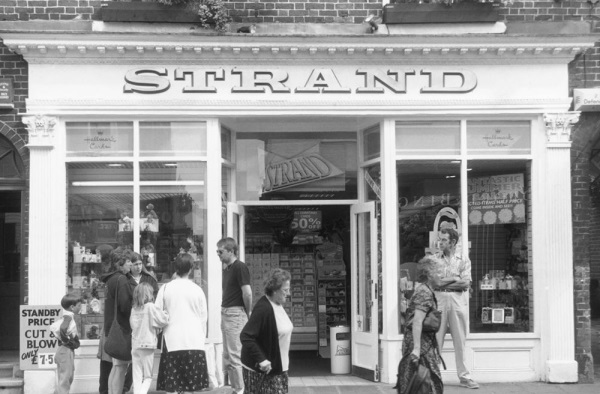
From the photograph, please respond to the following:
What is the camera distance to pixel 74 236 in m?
12.1

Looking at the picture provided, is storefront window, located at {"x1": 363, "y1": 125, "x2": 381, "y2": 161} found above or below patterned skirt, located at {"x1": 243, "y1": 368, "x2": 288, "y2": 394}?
above

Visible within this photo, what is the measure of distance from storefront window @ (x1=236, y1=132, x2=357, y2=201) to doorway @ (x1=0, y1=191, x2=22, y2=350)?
4.27 m

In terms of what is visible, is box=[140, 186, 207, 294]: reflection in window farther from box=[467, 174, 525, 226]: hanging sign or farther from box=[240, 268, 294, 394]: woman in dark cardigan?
box=[240, 268, 294, 394]: woman in dark cardigan

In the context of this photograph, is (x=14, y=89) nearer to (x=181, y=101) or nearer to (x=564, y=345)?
(x=181, y=101)

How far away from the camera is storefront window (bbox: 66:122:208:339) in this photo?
12.1m

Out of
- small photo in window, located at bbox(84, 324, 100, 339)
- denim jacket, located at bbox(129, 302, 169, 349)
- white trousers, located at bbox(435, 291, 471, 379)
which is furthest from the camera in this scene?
small photo in window, located at bbox(84, 324, 100, 339)

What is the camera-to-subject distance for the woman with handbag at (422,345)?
8688 millimetres

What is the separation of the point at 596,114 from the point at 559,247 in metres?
1.87

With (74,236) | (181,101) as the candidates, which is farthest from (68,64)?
(74,236)

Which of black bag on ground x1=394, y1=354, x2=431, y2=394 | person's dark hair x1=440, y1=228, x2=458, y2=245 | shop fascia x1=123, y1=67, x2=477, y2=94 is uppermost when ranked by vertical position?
shop fascia x1=123, y1=67, x2=477, y2=94

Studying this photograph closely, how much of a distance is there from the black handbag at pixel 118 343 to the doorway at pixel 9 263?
A: 5093 mm

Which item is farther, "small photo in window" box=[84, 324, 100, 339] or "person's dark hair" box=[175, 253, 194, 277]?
"small photo in window" box=[84, 324, 100, 339]

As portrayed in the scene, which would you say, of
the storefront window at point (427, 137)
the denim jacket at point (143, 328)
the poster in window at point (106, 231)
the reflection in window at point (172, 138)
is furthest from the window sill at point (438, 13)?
the denim jacket at point (143, 328)

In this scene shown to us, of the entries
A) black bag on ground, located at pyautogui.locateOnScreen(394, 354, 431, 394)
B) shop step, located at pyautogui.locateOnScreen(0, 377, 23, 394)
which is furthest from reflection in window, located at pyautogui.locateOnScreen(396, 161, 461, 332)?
shop step, located at pyautogui.locateOnScreen(0, 377, 23, 394)
